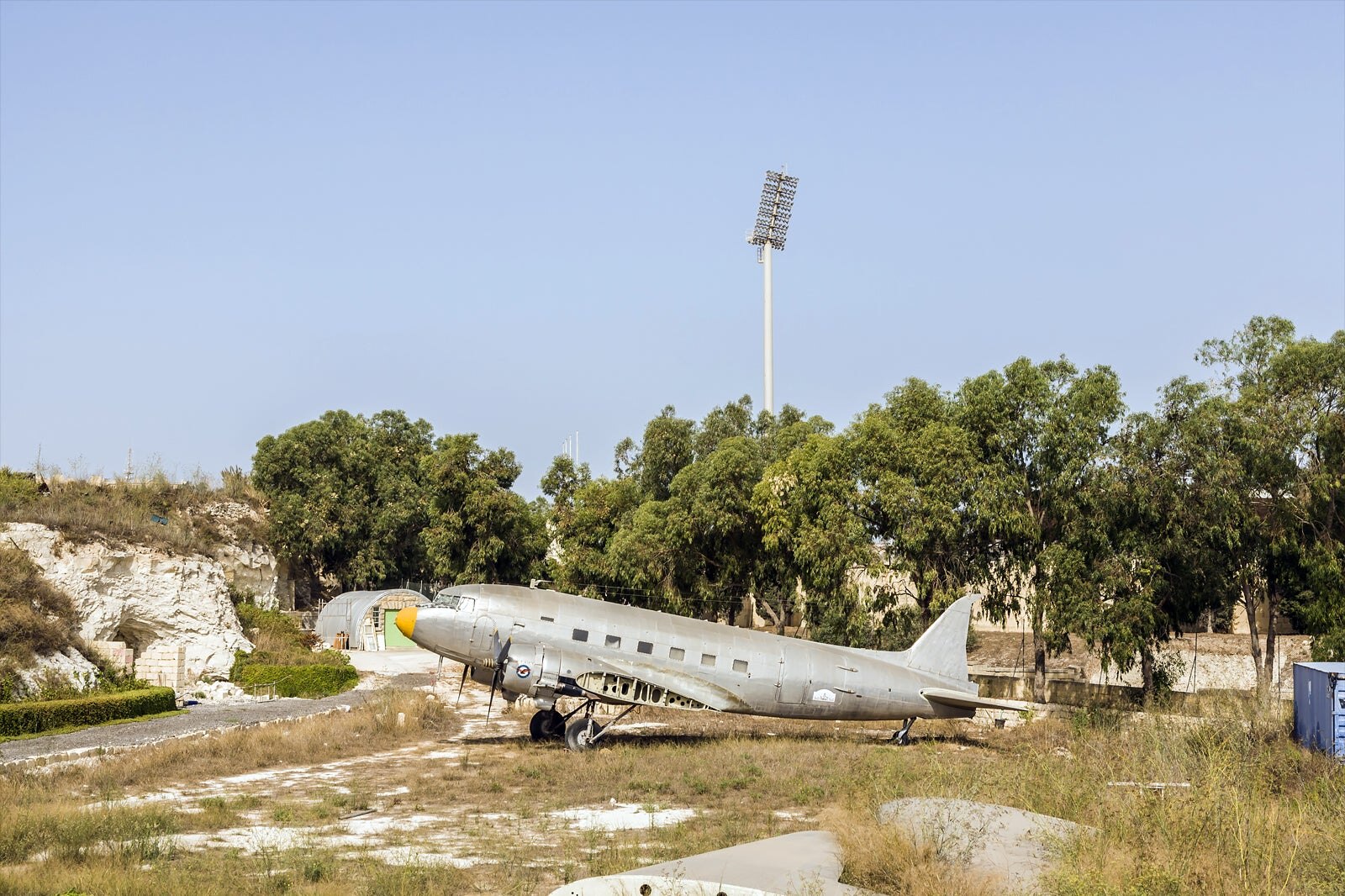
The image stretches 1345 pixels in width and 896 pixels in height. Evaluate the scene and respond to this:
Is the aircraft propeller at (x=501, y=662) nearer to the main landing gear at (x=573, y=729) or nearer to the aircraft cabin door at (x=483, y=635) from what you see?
the aircraft cabin door at (x=483, y=635)

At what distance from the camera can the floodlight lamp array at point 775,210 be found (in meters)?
104

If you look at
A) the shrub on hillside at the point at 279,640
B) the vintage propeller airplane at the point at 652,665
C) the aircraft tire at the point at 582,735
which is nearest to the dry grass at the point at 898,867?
the aircraft tire at the point at 582,735

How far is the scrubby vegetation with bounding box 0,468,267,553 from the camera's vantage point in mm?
41312

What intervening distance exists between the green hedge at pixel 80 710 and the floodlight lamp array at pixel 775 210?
78783 mm

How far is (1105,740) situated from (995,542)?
18.3m

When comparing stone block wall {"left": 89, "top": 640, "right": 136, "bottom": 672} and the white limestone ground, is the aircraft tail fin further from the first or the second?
stone block wall {"left": 89, "top": 640, "right": 136, "bottom": 672}

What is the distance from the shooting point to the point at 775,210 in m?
104

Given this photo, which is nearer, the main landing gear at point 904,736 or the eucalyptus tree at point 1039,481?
the main landing gear at point 904,736

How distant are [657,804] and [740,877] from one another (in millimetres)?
9018

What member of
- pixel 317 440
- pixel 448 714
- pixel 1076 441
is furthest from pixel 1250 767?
pixel 317 440

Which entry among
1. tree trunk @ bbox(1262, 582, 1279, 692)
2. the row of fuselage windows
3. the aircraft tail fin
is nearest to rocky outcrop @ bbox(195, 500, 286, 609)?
the row of fuselage windows

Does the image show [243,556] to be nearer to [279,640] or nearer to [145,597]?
[279,640]

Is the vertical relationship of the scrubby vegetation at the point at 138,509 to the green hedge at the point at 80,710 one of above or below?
above

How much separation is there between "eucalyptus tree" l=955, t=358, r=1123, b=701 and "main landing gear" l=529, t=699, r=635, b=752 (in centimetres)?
1654
